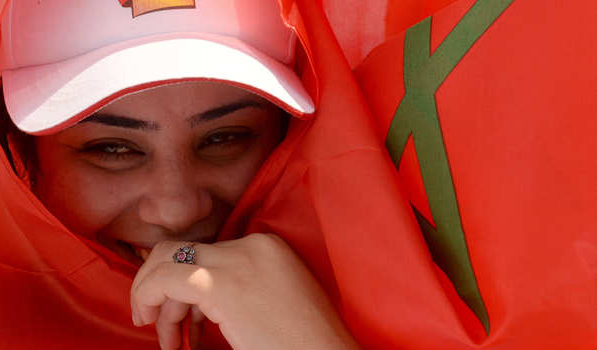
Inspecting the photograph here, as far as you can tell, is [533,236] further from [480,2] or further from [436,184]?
[480,2]

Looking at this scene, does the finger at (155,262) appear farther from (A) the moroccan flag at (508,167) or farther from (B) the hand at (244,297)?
(A) the moroccan flag at (508,167)

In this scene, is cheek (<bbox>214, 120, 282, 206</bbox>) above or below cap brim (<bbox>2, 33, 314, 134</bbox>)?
below

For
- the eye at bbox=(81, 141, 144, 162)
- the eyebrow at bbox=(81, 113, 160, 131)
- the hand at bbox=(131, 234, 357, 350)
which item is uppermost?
the eyebrow at bbox=(81, 113, 160, 131)

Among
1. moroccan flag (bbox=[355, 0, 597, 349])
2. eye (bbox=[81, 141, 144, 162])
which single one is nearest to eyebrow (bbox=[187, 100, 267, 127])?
eye (bbox=[81, 141, 144, 162])

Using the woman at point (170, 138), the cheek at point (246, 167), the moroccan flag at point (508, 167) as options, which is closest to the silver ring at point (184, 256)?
the woman at point (170, 138)

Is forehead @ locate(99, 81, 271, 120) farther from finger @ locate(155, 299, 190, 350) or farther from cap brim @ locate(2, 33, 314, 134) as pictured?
finger @ locate(155, 299, 190, 350)

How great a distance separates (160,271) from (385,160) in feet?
1.11

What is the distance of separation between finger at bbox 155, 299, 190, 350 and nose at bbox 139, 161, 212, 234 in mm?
132

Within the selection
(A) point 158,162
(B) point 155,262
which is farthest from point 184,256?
(A) point 158,162

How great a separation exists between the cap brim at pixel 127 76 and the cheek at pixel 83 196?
18 centimetres

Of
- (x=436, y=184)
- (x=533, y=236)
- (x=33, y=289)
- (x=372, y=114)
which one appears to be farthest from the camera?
(x=33, y=289)

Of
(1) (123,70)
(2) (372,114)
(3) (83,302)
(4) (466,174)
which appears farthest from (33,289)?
(4) (466,174)

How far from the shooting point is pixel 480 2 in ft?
2.76

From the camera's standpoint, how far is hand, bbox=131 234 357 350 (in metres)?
0.83
